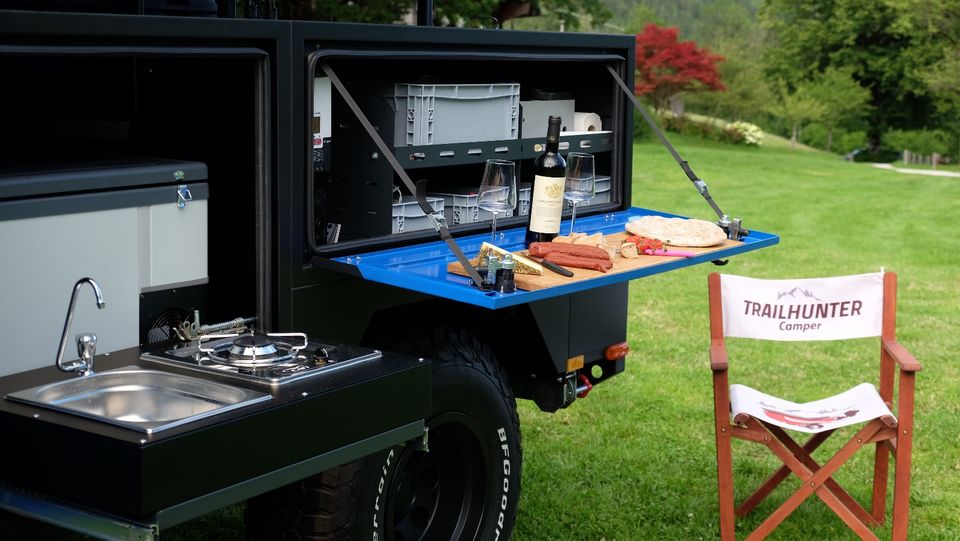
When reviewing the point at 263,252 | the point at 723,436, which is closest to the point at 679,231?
the point at 723,436

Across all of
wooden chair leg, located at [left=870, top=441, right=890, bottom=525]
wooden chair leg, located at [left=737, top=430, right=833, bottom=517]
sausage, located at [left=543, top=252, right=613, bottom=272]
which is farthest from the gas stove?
wooden chair leg, located at [left=870, top=441, right=890, bottom=525]

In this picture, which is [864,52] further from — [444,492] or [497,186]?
[444,492]

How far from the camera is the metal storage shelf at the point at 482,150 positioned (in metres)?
3.90

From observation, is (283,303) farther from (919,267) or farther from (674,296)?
(919,267)

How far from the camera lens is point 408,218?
13.1ft

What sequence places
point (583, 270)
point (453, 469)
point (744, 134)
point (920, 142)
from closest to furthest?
point (583, 270) → point (453, 469) → point (744, 134) → point (920, 142)

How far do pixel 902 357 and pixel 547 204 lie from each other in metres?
1.38

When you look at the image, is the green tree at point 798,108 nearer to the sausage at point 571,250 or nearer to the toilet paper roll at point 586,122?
the toilet paper roll at point 586,122

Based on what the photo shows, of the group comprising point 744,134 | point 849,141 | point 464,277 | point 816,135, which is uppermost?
point 464,277

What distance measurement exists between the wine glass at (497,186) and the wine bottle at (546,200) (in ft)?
0.29

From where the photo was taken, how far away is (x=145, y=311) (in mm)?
3135

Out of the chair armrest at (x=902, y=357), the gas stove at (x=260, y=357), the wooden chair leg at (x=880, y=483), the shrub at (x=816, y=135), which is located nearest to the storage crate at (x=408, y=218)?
the gas stove at (x=260, y=357)

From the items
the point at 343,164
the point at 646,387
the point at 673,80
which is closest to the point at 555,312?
the point at 343,164

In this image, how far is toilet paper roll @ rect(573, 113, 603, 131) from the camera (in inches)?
186
